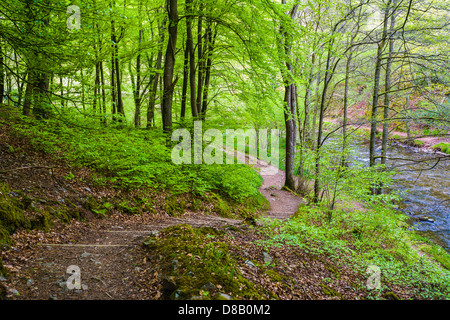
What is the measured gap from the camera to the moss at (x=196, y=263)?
2.59 metres

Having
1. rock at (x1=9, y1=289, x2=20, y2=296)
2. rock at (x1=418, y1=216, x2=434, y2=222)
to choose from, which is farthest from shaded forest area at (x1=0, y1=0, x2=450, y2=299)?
rock at (x1=418, y1=216, x2=434, y2=222)

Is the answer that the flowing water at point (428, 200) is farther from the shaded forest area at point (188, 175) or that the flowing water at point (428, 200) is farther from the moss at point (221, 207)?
the moss at point (221, 207)

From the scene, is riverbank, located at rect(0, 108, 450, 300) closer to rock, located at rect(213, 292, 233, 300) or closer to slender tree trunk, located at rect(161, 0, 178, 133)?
rock, located at rect(213, 292, 233, 300)

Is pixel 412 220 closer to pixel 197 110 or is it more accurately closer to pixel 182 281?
pixel 197 110

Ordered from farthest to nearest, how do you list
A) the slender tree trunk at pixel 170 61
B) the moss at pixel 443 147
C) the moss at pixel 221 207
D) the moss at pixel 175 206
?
the moss at pixel 443 147 < the moss at pixel 221 207 < the slender tree trunk at pixel 170 61 < the moss at pixel 175 206

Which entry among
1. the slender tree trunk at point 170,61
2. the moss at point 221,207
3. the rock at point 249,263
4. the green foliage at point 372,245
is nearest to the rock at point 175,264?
the rock at point 249,263

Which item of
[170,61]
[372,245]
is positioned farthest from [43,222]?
[372,245]

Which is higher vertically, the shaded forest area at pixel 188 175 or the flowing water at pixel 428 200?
the shaded forest area at pixel 188 175

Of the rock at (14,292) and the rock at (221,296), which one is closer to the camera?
the rock at (14,292)

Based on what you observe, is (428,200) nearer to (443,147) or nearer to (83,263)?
(443,147)

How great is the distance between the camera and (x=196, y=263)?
2947 mm

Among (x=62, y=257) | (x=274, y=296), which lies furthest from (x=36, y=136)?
(x=274, y=296)
